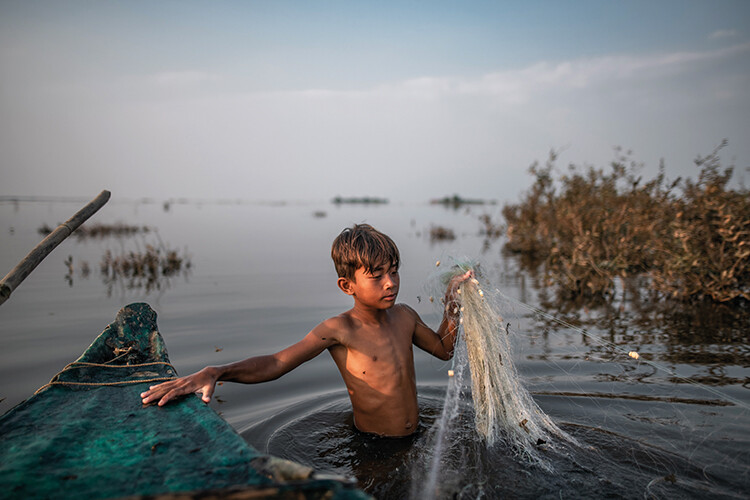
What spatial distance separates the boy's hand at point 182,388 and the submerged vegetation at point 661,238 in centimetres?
721

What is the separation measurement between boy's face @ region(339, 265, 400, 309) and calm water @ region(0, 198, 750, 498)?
59 centimetres

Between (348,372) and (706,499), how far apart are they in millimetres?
2147

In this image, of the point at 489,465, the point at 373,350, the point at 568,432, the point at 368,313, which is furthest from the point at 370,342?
the point at 568,432

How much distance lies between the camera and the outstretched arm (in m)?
3.53

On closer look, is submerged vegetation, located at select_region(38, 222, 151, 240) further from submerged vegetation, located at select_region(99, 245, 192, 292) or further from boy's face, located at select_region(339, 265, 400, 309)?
boy's face, located at select_region(339, 265, 400, 309)

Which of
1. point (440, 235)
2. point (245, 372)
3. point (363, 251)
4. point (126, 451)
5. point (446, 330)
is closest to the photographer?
point (126, 451)

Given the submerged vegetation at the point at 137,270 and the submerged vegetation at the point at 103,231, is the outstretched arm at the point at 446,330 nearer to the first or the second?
the submerged vegetation at the point at 137,270

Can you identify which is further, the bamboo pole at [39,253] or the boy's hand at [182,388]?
the bamboo pole at [39,253]

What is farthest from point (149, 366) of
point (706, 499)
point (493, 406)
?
point (706, 499)

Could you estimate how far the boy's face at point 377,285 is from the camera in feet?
10.7

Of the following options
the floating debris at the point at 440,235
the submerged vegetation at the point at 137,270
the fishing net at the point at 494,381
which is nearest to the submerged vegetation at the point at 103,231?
the submerged vegetation at the point at 137,270

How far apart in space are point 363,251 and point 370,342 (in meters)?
0.65

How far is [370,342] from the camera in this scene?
3.44 meters

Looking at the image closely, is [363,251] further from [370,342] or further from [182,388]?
[182,388]
